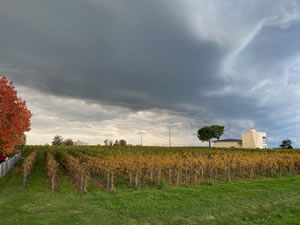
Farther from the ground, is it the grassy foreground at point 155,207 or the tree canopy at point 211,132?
the tree canopy at point 211,132

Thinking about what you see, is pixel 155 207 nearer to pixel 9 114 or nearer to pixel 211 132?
pixel 9 114

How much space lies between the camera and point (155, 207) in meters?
12.4

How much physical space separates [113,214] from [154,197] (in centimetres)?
414

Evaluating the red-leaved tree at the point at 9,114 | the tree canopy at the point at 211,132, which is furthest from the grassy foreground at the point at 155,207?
the tree canopy at the point at 211,132

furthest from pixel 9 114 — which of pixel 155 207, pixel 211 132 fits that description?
pixel 211 132

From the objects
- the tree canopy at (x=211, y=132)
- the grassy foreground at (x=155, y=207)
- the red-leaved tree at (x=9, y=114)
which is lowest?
the grassy foreground at (x=155, y=207)

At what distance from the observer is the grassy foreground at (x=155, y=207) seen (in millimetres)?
10359

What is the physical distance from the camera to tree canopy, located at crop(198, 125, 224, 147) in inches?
4108

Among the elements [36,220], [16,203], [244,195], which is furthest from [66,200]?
[244,195]

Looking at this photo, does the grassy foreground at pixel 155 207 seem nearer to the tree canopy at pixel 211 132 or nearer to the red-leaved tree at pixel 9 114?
the red-leaved tree at pixel 9 114

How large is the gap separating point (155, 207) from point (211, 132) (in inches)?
3807

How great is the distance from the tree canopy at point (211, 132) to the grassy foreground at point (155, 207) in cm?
8835

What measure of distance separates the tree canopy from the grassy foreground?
88.3 meters

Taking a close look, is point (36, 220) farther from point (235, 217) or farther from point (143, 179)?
point (143, 179)
